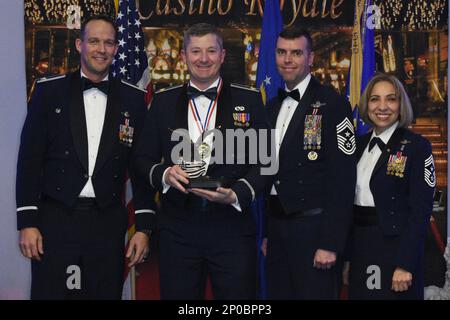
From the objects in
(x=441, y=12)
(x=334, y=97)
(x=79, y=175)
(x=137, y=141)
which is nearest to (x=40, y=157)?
(x=79, y=175)

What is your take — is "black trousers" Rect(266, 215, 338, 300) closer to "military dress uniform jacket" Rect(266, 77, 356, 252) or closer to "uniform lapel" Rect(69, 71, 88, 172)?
"military dress uniform jacket" Rect(266, 77, 356, 252)

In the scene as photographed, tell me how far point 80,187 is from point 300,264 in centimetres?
135

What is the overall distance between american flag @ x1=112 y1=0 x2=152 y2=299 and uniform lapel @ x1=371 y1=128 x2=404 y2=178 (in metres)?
2.11

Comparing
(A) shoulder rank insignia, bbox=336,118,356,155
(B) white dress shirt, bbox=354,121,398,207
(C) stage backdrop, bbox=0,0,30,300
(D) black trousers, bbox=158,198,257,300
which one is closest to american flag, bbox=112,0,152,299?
(C) stage backdrop, bbox=0,0,30,300

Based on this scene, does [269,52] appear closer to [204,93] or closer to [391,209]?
[204,93]

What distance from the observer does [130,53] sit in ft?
16.0

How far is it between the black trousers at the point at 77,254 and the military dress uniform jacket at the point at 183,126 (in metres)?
0.38

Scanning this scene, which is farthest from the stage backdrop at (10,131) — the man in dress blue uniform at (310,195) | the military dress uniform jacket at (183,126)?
the man in dress blue uniform at (310,195)

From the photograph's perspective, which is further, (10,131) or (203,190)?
(10,131)

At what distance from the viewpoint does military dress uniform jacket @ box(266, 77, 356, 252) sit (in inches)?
140

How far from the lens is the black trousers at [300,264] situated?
11.8 ft

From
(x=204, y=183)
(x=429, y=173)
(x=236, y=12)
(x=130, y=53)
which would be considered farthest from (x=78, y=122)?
(x=236, y=12)
